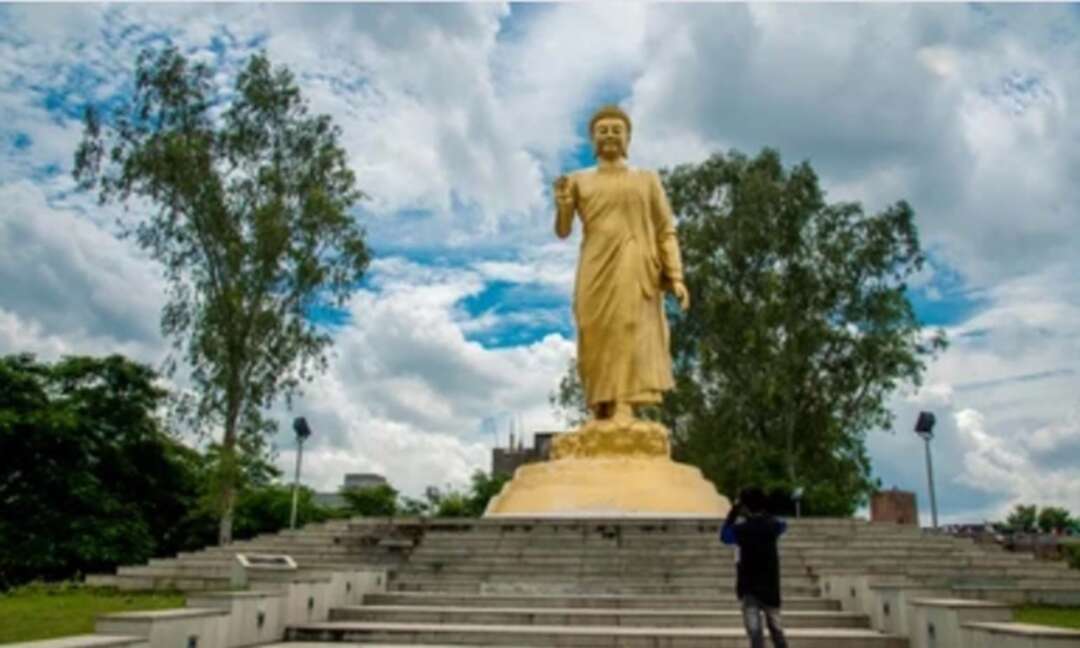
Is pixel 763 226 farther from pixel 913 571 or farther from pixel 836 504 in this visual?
pixel 913 571

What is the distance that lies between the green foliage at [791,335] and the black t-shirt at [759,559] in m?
18.2

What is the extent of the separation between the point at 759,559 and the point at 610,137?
11.1 m

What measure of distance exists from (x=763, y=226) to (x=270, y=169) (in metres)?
13.6

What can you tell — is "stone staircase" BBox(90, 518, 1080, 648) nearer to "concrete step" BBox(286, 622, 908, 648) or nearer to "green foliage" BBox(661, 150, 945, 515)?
"concrete step" BBox(286, 622, 908, 648)

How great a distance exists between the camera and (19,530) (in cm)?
2173

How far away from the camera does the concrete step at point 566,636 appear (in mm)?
7469

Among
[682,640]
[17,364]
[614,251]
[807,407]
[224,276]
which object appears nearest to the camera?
[682,640]

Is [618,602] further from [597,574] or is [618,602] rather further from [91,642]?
[91,642]

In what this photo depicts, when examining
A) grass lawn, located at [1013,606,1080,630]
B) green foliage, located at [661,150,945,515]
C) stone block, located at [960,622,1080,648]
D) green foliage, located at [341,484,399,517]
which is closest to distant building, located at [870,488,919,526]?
green foliage, located at [661,150,945,515]

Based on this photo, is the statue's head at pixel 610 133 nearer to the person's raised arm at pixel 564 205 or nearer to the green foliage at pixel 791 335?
the person's raised arm at pixel 564 205

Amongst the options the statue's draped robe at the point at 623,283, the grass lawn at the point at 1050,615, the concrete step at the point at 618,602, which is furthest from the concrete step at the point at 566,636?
the statue's draped robe at the point at 623,283

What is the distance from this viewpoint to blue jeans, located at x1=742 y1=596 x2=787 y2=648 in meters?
6.01

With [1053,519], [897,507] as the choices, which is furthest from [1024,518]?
[897,507]

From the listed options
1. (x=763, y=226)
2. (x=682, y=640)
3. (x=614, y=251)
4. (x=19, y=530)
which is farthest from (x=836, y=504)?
(x=19, y=530)
